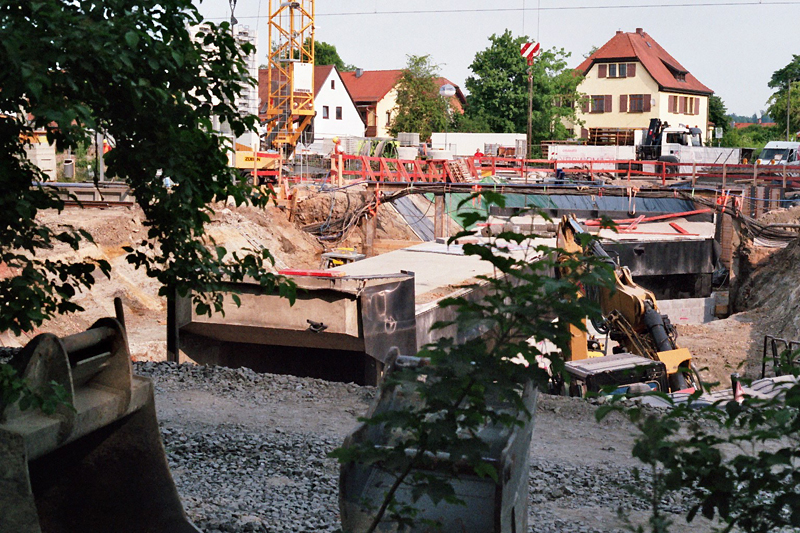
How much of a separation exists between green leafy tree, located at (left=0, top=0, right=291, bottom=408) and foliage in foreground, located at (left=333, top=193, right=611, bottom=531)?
1.47 metres

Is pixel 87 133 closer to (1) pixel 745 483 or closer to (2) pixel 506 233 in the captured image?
(2) pixel 506 233

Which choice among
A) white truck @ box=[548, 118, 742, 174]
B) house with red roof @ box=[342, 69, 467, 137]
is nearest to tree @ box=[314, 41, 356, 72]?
house with red roof @ box=[342, 69, 467, 137]

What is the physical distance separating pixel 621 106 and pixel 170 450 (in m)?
67.9

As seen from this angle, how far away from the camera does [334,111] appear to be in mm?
67688

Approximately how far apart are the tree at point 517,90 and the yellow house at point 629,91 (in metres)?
3.07

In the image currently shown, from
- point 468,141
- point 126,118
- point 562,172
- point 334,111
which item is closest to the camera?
point 126,118

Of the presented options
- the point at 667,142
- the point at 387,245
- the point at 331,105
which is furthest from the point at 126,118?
the point at 331,105

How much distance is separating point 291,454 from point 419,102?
59.8 metres

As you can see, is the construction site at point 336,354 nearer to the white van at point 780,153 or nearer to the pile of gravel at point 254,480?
the pile of gravel at point 254,480

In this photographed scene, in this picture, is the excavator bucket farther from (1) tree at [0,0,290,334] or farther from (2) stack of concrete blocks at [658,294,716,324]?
(2) stack of concrete blocks at [658,294,716,324]

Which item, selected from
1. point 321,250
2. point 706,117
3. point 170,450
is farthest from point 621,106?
point 170,450

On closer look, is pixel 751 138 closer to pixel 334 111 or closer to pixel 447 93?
pixel 334 111

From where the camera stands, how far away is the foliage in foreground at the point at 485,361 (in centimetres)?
287

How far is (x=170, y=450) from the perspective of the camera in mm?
7207
